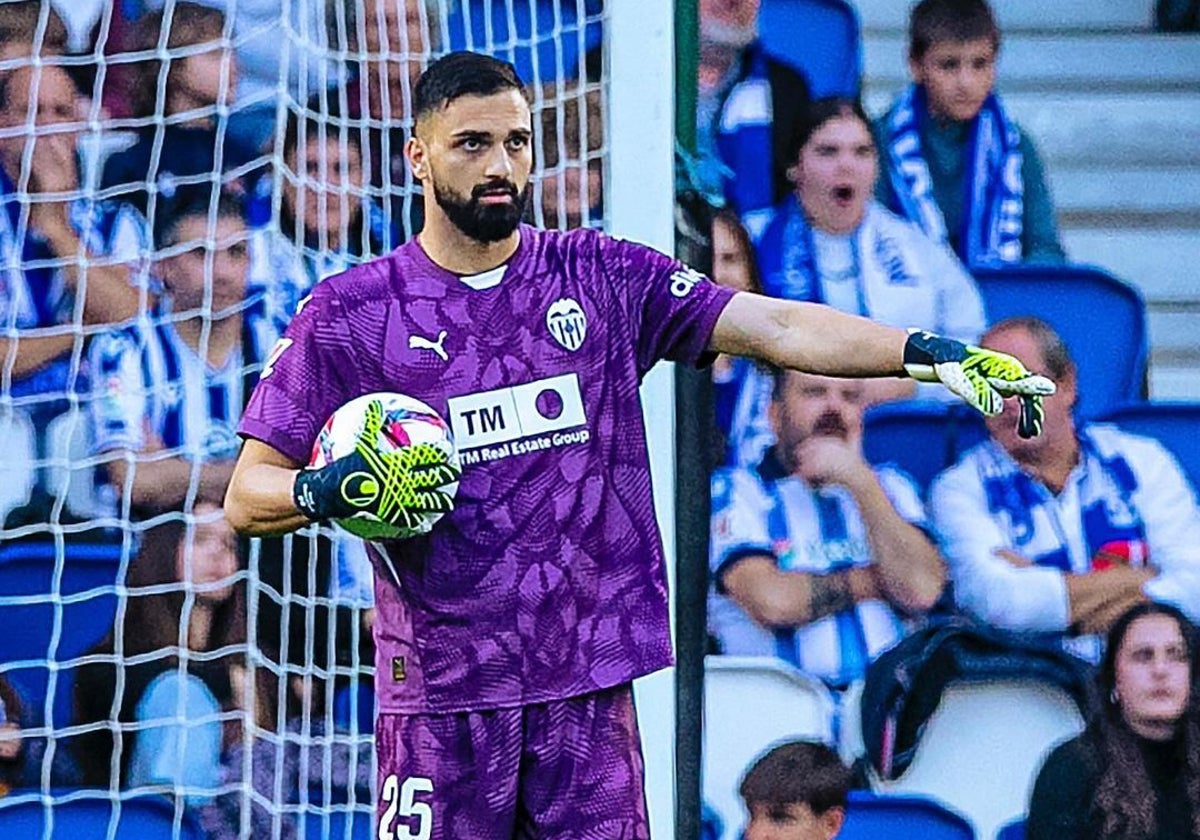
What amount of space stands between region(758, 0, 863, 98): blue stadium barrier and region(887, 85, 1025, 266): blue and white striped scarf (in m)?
0.16

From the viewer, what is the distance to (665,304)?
3342 millimetres

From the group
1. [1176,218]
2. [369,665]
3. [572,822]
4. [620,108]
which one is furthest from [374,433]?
[1176,218]

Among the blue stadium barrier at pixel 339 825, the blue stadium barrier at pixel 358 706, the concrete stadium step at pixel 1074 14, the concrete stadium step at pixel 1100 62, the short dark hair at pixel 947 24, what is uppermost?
the concrete stadium step at pixel 1074 14

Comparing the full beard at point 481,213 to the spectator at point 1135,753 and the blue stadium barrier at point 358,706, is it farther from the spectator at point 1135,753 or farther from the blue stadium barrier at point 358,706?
the spectator at point 1135,753

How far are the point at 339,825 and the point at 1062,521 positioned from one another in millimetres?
1840

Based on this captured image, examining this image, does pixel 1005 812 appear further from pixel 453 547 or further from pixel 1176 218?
pixel 453 547

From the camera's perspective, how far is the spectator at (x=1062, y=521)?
16.8 ft

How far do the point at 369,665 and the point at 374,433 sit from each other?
70.2 inches

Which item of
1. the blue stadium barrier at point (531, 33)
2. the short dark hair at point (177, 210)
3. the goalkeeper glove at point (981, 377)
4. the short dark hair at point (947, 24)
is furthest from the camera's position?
the short dark hair at point (947, 24)

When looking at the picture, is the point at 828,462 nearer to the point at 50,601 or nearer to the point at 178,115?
the point at 178,115

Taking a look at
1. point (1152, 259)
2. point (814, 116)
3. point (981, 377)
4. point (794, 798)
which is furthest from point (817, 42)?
point (981, 377)

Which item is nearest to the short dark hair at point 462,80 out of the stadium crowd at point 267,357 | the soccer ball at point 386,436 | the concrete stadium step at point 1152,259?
the soccer ball at point 386,436

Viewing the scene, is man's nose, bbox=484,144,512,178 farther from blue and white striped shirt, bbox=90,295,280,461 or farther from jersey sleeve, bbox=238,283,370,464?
blue and white striped shirt, bbox=90,295,280,461

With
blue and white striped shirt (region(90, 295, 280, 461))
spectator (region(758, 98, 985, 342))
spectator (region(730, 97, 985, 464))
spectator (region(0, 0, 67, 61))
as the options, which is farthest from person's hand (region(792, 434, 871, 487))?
spectator (region(0, 0, 67, 61))
